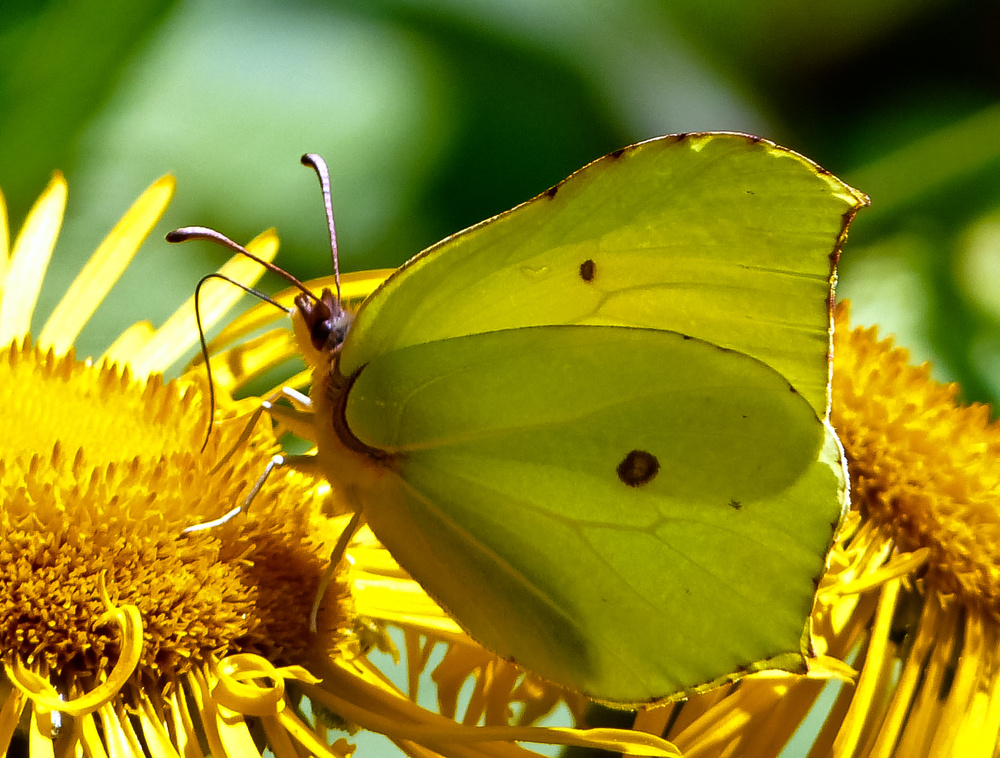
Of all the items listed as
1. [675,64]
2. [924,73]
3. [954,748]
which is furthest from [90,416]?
[924,73]

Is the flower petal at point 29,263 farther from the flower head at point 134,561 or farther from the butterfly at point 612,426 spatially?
the butterfly at point 612,426

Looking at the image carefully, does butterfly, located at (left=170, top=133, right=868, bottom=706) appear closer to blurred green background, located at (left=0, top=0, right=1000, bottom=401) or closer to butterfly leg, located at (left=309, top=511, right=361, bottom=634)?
butterfly leg, located at (left=309, top=511, right=361, bottom=634)

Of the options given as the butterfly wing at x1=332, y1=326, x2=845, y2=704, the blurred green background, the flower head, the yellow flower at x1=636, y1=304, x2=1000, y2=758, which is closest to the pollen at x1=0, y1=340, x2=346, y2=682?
the flower head

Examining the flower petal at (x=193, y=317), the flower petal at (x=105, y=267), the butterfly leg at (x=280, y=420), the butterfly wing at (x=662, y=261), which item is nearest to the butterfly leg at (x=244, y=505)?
the butterfly leg at (x=280, y=420)

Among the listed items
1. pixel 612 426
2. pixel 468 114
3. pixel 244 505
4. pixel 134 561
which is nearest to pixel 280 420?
pixel 244 505

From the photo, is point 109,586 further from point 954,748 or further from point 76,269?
point 76,269
